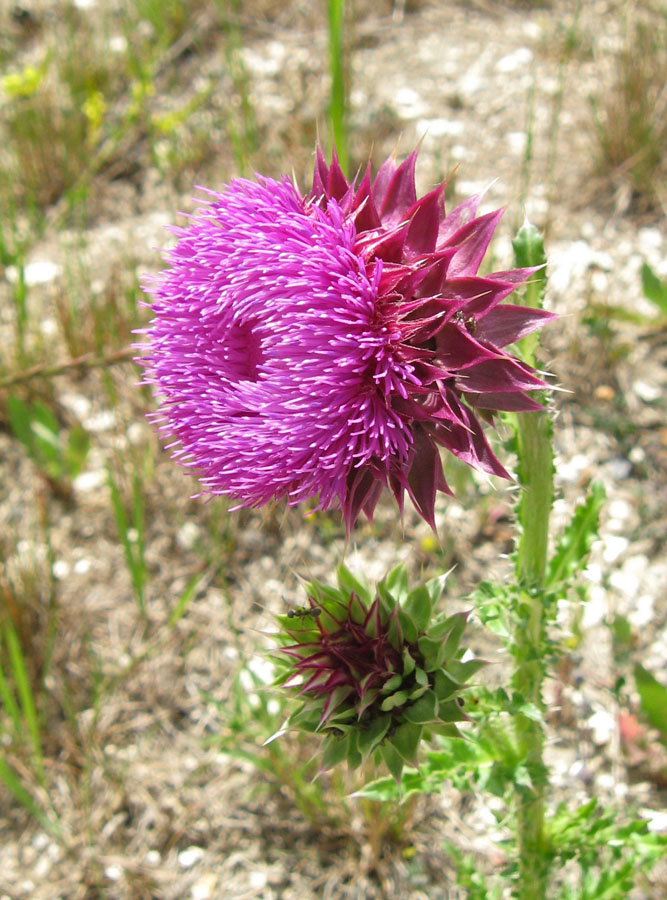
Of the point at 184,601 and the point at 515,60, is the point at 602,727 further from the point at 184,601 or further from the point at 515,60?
the point at 515,60

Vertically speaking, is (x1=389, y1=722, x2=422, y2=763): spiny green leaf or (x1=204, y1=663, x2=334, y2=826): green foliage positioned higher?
(x1=389, y1=722, x2=422, y2=763): spiny green leaf

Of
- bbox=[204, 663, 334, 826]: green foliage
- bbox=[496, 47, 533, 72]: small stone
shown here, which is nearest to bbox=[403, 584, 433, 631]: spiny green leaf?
bbox=[204, 663, 334, 826]: green foliage

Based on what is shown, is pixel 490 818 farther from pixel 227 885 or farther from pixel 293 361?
pixel 293 361

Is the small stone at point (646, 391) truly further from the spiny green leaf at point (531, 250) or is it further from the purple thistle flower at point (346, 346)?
the purple thistle flower at point (346, 346)

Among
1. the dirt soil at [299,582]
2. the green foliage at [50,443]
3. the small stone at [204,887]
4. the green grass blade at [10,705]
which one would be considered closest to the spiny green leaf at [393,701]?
the dirt soil at [299,582]

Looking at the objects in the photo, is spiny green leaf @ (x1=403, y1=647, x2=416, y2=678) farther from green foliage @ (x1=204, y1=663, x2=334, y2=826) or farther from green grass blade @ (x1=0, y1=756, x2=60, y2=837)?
green grass blade @ (x1=0, y1=756, x2=60, y2=837)
